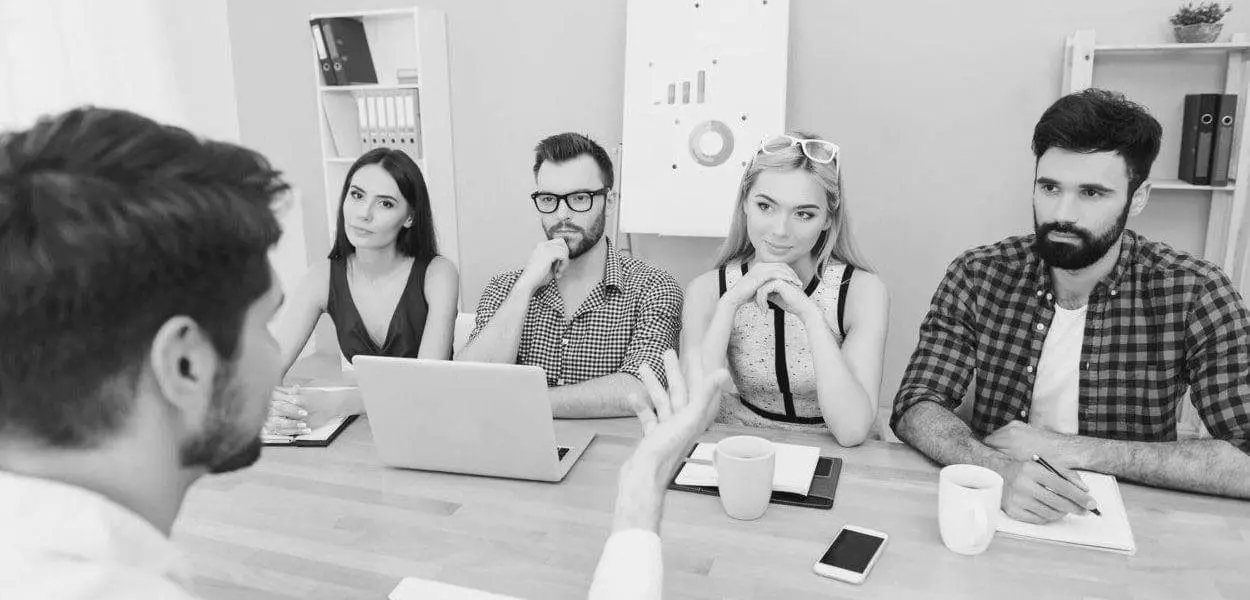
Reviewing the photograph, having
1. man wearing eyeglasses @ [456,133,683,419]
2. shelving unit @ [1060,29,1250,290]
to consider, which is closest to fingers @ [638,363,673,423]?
man wearing eyeglasses @ [456,133,683,419]

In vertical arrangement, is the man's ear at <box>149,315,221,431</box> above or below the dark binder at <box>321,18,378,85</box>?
below

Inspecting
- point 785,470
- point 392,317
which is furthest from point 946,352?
point 392,317

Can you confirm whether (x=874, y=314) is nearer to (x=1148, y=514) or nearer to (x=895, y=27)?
(x=1148, y=514)

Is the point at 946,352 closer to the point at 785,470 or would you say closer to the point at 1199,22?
the point at 785,470

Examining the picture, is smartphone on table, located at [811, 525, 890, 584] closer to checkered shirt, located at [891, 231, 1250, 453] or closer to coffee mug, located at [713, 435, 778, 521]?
coffee mug, located at [713, 435, 778, 521]

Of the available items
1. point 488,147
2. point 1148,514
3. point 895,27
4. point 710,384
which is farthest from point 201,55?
point 1148,514

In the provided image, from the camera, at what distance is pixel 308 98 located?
13.6ft

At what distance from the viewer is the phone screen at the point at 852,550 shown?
3.55 ft

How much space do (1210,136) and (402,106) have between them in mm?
3146

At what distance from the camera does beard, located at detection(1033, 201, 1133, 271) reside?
171cm

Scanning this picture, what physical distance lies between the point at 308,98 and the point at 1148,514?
3.98 meters

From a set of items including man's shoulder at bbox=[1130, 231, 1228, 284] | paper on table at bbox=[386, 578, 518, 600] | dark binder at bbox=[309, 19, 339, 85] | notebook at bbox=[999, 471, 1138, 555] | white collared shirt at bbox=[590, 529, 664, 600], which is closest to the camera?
white collared shirt at bbox=[590, 529, 664, 600]

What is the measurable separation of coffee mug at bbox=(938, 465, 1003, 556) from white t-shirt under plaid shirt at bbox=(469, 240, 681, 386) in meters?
0.96

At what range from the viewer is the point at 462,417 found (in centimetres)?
136
